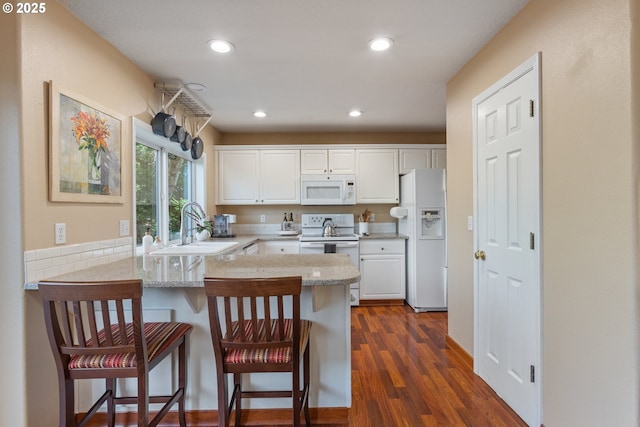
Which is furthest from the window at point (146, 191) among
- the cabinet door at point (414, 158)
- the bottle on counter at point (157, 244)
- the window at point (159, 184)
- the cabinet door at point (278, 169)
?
the cabinet door at point (414, 158)

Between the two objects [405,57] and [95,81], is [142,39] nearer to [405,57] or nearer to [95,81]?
[95,81]

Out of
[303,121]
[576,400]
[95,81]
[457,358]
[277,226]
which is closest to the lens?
[576,400]

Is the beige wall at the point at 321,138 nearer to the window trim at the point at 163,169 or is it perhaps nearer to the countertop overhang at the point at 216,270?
the window trim at the point at 163,169

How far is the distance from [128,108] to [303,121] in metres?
2.15

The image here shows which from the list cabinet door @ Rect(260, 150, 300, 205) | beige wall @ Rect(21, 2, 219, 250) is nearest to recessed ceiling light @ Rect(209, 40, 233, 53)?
beige wall @ Rect(21, 2, 219, 250)

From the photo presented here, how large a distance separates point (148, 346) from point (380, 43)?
2207mm

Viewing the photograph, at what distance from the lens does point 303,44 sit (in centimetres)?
219

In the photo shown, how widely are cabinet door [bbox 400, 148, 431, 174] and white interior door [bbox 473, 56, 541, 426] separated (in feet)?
6.75

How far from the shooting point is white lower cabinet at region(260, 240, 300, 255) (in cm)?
415

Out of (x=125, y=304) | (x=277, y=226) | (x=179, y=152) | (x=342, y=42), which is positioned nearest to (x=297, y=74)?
(x=342, y=42)

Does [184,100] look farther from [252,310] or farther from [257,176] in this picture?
[252,310]

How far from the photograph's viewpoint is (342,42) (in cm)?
217

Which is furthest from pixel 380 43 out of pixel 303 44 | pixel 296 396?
pixel 296 396

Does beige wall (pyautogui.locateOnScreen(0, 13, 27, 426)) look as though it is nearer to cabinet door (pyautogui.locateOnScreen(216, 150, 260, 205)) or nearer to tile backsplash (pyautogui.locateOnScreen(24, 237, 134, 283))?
tile backsplash (pyautogui.locateOnScreen(24, 237, 134, 283))
